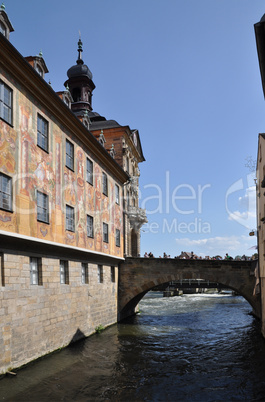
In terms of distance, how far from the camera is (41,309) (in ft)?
46.2

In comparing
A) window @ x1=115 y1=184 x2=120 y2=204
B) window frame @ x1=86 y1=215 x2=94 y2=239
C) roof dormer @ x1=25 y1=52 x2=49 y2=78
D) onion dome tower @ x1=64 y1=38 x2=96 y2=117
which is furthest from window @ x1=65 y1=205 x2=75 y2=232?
onion dome tower @ x1=64 y1=38 x2=96 y2=117

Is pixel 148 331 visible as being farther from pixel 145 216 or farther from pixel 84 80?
pixel 84 80

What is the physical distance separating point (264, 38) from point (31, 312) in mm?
10915

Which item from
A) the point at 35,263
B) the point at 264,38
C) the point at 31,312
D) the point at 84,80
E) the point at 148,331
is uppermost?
the point at 84,80

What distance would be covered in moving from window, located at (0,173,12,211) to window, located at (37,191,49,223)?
2.02m

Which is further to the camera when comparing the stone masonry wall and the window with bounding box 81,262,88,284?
the window with bounding box 81,262,88,284

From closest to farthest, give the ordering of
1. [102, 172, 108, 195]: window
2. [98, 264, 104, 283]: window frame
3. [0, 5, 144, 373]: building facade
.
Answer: [0, 5, 144, 373]: building facade < [98, 264, 104, 283]: window frame < [102, 172, 108, 195]: window

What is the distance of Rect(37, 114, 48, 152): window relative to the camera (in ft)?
48.7

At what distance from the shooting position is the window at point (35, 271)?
13.9 metres

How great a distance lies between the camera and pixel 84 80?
3888cm

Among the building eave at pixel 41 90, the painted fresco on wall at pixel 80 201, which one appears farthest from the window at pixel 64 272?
the building eave at pixel 41 90

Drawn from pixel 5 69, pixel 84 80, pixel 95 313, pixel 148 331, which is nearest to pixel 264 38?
pixel 5 69

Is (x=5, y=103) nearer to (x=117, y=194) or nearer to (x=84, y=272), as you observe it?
(x=84, y=272)

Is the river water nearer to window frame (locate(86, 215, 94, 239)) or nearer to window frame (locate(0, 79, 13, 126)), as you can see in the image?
window frame (locate(86, 215, 94, 239))
